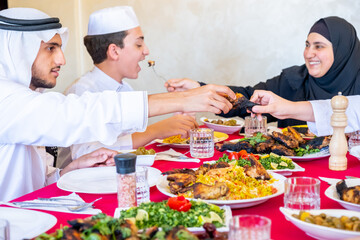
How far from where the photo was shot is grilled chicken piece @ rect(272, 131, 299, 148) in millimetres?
2445

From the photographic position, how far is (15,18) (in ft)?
8.17

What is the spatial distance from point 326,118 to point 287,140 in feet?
0.80

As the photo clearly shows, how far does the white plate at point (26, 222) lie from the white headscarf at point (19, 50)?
1.03m

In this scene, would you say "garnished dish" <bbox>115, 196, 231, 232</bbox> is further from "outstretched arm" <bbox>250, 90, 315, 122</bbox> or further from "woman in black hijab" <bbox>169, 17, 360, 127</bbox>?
"woman in black hijab" <bbox>169, 17, 360, 127</bbox>

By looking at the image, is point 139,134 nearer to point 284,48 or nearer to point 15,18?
point 15,18

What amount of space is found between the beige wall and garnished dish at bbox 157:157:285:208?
3.91 m

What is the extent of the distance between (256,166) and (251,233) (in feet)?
2.61

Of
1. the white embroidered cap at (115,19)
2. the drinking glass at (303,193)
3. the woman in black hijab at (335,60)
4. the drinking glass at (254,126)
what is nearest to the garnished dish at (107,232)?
the drinking glass at (303,193)

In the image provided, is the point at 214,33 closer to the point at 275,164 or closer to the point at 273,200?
the point at 275,164

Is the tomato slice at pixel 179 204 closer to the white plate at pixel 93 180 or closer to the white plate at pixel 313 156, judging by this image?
the white plate at pixel 93 180

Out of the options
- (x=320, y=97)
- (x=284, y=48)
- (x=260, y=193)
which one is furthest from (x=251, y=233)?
(x=284, y=48)

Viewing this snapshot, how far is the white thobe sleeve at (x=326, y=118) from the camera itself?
8.18 ft

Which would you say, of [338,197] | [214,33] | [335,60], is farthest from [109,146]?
[214,33]

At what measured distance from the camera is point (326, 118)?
2494mm
